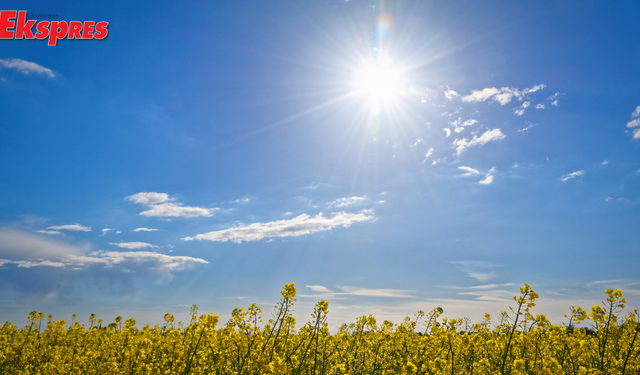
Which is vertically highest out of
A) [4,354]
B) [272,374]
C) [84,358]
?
[272,374]

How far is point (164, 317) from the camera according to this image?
13906 millimetres

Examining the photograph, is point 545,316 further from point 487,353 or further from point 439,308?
point 439,308

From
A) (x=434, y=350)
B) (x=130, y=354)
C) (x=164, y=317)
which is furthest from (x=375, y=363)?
(x=164, y=317)

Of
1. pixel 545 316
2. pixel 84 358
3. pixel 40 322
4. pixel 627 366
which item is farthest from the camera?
pixel 40 322

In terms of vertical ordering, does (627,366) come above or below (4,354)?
above

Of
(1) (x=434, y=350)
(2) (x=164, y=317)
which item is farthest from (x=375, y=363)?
(2) (x=164, y=317)

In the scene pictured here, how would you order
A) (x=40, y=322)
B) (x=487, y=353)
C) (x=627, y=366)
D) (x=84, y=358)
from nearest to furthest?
(x=627, y=366) → (x=84, y=358) → (x=487, y=353) → (x=40, y=322)

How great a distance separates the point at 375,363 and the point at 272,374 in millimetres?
5365

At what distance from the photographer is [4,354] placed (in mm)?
11453

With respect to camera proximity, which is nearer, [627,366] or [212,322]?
[627,366]

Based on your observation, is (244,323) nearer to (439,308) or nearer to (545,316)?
(545,316)

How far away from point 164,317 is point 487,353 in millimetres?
13884

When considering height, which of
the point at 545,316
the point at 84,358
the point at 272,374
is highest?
the point at 545,316

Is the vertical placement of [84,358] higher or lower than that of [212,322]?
lower
